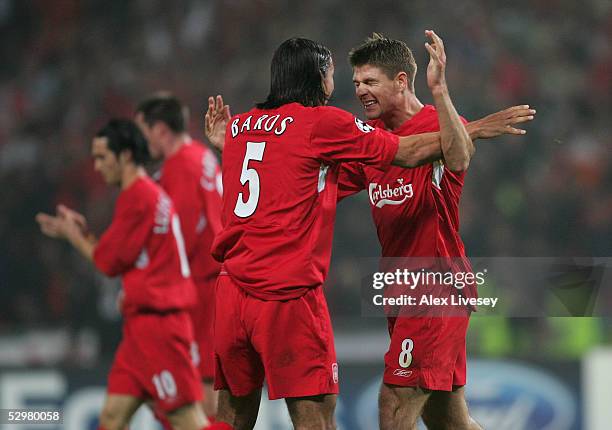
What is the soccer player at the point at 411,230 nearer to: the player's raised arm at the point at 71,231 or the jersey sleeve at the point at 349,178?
the jersey sleeve at the point at 349,178

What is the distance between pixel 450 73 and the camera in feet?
33.8

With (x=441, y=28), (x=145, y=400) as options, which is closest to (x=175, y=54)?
(x=441, y=28)

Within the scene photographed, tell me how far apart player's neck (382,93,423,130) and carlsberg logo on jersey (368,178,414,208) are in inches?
11.4

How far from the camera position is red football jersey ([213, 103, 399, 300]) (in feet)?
12.9

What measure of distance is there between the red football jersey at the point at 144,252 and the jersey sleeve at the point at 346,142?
227 centimetres

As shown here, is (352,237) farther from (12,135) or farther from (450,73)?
(12,135)

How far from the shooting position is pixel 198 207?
6.87 m

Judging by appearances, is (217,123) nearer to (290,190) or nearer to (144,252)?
(290,190)

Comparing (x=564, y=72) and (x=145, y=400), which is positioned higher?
(x=564, y=72)

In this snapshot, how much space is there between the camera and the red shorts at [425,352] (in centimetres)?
426

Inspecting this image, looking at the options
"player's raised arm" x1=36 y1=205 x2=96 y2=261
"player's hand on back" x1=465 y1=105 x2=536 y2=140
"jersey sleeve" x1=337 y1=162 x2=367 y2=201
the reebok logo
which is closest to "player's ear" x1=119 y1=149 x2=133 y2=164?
"player's raised arm" x1=36 y1=205 x2=96 y2=261

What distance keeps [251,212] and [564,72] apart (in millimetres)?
7145

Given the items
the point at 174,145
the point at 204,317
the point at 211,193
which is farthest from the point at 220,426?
the point at 174,145

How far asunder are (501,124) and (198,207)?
3.21 meters
